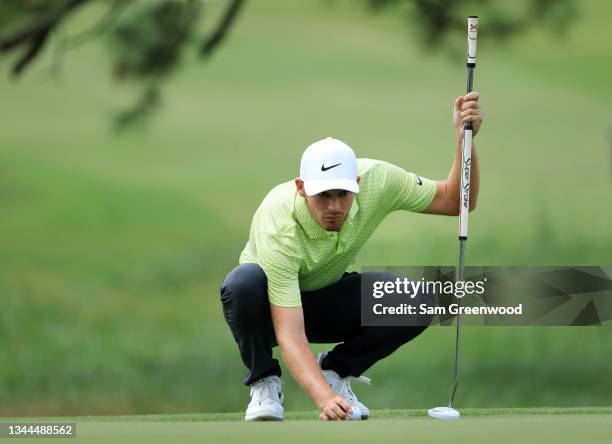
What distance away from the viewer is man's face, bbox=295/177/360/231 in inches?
137

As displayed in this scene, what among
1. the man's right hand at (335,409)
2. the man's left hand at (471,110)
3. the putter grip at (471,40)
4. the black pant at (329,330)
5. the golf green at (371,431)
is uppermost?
the putter grip at (471,40)

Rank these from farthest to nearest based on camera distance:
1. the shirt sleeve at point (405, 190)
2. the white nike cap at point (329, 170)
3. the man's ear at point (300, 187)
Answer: the shirt sleeve at point (405, 190)
the man's ear at point (300, 187)
the white nike cap at point (329, 170)

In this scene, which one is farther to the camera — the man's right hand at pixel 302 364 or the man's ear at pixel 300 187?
the man's ear at pixel 300 187

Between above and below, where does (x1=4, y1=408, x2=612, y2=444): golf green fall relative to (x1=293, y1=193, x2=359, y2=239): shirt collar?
below

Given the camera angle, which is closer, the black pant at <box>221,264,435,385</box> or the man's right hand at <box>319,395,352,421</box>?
the man's right hand at <box>319,395,352,421</box>

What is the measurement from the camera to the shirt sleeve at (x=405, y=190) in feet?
12.3

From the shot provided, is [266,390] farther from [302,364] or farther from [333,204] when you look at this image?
[333,204]

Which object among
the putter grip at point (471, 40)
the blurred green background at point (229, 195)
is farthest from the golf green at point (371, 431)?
the blurred green background at point (229, 195)

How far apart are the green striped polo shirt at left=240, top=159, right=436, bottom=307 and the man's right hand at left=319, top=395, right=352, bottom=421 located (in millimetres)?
287

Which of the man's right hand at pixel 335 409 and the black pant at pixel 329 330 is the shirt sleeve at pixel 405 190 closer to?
the black pant at pixel 329 330

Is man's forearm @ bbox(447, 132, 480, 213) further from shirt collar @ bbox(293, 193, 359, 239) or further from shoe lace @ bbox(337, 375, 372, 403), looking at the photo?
shoe lace @ bbox(337, 375, 372, 403)

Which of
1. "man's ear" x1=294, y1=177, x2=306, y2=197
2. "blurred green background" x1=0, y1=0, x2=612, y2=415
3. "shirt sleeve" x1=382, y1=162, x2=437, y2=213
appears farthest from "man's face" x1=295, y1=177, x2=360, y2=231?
"blurred green background" x1=0, y1=0, x2=612, y2=415

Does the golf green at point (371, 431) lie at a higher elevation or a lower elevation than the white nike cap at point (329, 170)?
lower

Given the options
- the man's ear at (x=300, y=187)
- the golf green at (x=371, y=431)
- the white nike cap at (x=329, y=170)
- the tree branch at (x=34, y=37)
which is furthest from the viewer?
the tree branch at (x=34, y=37)
